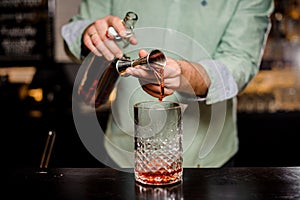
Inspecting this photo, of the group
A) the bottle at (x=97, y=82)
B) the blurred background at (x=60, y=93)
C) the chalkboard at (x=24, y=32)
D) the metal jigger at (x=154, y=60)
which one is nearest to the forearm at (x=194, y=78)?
the bottle at (x=97, y=82)

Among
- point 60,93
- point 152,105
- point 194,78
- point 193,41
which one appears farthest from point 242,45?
point 60,93

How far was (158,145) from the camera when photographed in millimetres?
1085

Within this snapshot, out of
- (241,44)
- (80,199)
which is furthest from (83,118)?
(80,199)

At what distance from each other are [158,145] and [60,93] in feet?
7.40

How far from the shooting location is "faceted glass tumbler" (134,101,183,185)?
3.48ft

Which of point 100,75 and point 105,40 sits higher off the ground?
point 105,40

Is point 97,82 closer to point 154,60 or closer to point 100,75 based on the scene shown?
point 100,75

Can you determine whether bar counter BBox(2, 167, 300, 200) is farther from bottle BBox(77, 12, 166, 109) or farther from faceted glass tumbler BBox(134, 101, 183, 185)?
bottle BBox(77, 12, 166, 109)

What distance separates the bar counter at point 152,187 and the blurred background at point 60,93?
1.91m

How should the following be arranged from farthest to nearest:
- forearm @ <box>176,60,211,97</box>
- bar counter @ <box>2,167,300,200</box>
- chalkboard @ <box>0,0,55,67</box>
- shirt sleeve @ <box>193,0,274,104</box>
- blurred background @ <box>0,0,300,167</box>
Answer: chalkboard @ <box>0,0,55,67</box> < blurred background @ <box>0,0,300,167</box> < shirt sleeve @ <box>193,0,274,104</box> < forearm @ <box>176,60,211,97</box> < bar counter @ <box>2,167,300,200</box>

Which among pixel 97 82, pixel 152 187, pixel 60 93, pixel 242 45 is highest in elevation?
pixel 242 45

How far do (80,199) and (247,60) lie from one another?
37.8 inches

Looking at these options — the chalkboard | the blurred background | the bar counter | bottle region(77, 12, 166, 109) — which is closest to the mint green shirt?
bottle region(77, 12, 166, 109)

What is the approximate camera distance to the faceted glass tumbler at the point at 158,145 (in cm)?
106
